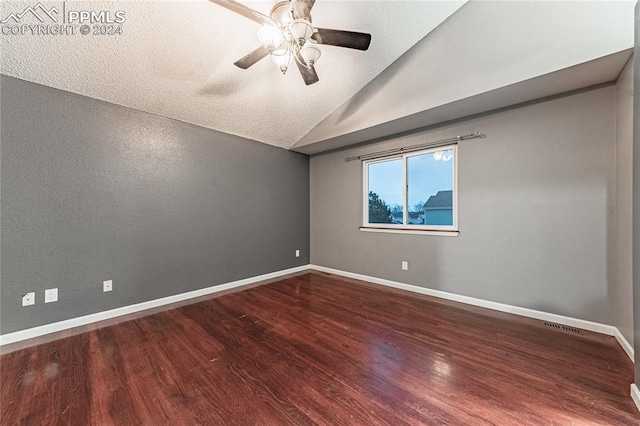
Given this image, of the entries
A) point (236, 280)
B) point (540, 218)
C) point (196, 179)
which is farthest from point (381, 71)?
point (236, 280)

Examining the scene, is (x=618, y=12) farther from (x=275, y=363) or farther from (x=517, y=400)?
(x=275, y=363)

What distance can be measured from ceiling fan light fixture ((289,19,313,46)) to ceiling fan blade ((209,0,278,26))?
0.40 ft

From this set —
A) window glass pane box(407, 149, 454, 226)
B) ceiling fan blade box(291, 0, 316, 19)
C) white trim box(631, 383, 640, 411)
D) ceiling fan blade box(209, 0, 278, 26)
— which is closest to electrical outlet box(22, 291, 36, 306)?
ceiling fan blade box(209, 0, 278, 26)

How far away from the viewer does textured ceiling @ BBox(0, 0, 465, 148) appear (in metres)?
1.96

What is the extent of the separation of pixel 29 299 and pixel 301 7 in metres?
3.35

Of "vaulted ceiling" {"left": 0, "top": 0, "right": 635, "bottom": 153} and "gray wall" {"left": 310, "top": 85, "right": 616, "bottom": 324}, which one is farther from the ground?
"vaulted ceiling" {"left": 0, "top": 0, "right": 635, "bottom": 153}

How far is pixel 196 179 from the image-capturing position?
10.8ft

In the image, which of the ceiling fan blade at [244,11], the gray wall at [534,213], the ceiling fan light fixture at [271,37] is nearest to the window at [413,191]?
the gray wall at [534,213]

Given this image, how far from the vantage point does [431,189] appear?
331 cm

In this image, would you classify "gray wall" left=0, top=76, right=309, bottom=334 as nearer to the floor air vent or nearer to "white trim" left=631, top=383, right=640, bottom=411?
the floor air vent

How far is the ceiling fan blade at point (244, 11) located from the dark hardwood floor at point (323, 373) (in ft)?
7.64

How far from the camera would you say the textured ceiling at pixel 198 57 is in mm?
1957

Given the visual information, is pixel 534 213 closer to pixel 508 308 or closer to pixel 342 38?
pixel 508 308

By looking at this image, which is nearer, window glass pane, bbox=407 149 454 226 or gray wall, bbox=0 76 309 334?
gray wall, bbox=0 76 309 334
